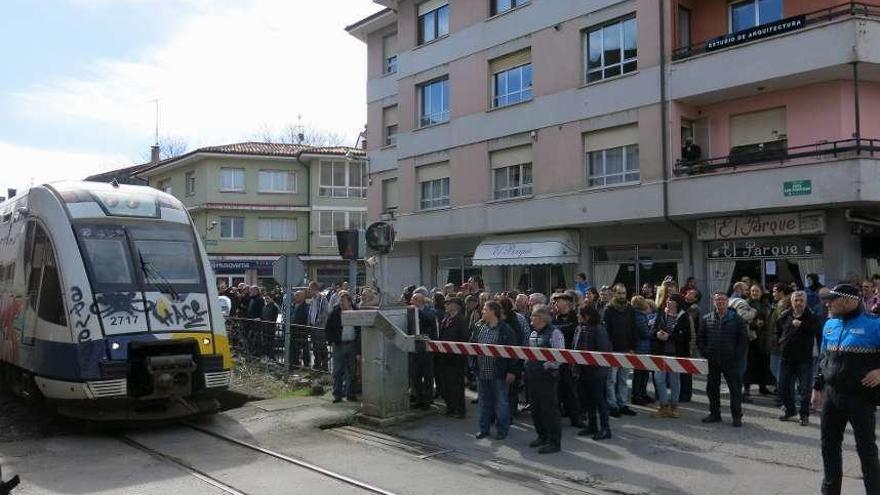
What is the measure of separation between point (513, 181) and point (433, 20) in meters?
7.57

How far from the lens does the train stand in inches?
370

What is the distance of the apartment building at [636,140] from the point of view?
1662cm

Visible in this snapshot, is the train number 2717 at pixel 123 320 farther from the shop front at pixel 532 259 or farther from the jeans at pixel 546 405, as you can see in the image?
the shop front at pixel 532 259

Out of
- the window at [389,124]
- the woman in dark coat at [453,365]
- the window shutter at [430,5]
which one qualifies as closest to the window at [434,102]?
the window shutter at [430,5]

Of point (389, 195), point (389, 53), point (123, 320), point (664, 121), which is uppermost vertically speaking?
point (389, 53)

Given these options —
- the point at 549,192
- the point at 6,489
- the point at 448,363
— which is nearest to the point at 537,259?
the point at 549,192

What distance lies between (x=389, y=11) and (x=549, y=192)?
39.0 feet

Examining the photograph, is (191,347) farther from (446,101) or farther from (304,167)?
(304,167)

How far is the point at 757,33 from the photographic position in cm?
1755

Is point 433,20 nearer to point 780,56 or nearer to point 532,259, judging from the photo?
point 532,259

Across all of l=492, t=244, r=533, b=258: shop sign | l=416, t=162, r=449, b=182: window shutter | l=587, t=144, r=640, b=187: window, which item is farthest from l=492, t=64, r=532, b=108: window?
l=492, t=244, r=533, b=258: shop sign

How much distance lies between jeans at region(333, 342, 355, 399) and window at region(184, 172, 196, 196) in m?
38.8

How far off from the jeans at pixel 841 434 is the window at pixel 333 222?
41.6m

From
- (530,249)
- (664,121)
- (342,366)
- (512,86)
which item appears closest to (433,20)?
(512,86)
